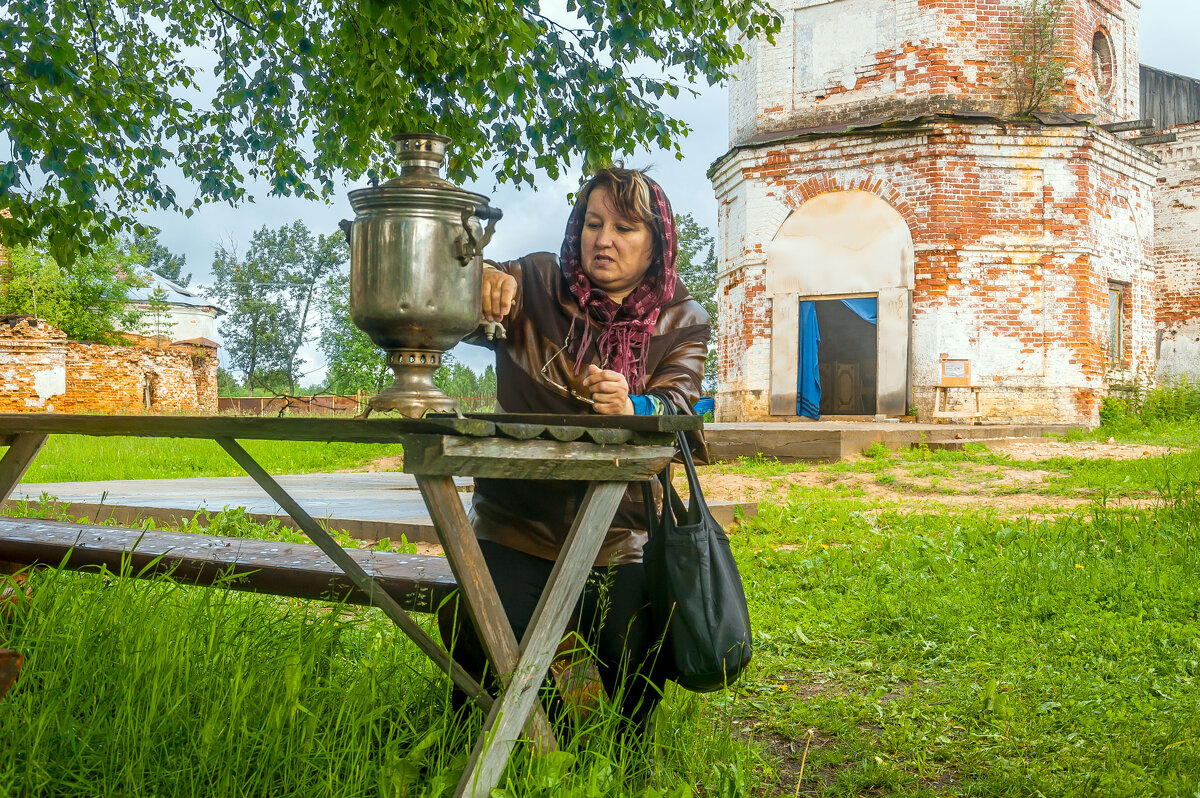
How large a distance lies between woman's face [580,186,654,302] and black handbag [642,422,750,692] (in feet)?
1.95

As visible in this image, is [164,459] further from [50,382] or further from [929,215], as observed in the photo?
[50,382]

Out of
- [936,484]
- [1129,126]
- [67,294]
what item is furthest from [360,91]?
[67,294]

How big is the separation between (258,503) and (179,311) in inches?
1419

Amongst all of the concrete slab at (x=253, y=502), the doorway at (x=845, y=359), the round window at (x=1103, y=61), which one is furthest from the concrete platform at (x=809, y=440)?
the round window at (x=1103, y=61)

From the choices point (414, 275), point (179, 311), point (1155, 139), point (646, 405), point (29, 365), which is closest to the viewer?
point (414, 275)

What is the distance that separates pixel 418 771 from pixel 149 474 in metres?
8.73

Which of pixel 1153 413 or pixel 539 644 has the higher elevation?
pixel 1153 413

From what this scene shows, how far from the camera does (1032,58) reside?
1404 centimetres

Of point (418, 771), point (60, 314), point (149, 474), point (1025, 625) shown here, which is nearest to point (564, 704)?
point (418, 771)

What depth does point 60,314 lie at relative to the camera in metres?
25.3

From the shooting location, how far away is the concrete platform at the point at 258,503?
537 cm

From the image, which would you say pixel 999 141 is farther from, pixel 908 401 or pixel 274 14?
pixel 274 14

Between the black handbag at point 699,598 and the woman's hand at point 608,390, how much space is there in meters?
0.23

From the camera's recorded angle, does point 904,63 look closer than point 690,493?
No
